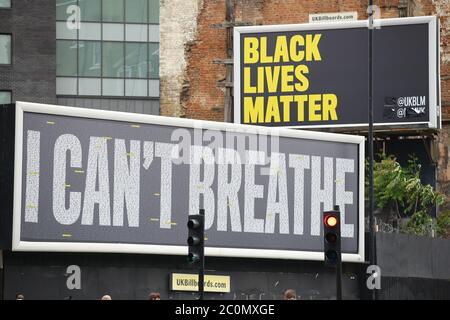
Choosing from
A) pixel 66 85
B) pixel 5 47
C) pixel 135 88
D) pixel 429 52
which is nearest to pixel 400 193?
pixel 429 52

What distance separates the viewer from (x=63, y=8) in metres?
64.8

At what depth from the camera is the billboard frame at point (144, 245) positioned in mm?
29156

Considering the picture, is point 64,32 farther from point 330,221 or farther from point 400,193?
point 330,221

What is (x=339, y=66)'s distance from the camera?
53.1 meters

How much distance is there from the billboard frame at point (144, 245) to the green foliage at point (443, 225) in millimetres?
14112

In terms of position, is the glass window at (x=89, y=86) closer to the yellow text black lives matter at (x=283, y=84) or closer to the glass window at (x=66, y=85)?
the glass window at (x=66, y=85)

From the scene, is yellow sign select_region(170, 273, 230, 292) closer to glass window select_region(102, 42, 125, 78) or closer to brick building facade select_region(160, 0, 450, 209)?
brick building facade select_region(160, 0, 450, 209)

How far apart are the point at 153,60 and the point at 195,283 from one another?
33.0m

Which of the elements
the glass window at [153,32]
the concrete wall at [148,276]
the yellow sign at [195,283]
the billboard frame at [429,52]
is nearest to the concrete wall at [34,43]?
the glass window at [153,32]

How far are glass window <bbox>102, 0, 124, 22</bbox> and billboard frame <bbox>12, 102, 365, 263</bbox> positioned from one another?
31.2 m

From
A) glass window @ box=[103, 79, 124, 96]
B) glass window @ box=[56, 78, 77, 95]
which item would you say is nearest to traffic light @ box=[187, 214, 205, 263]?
glass window @ box=[103, 79, 124, 96]
